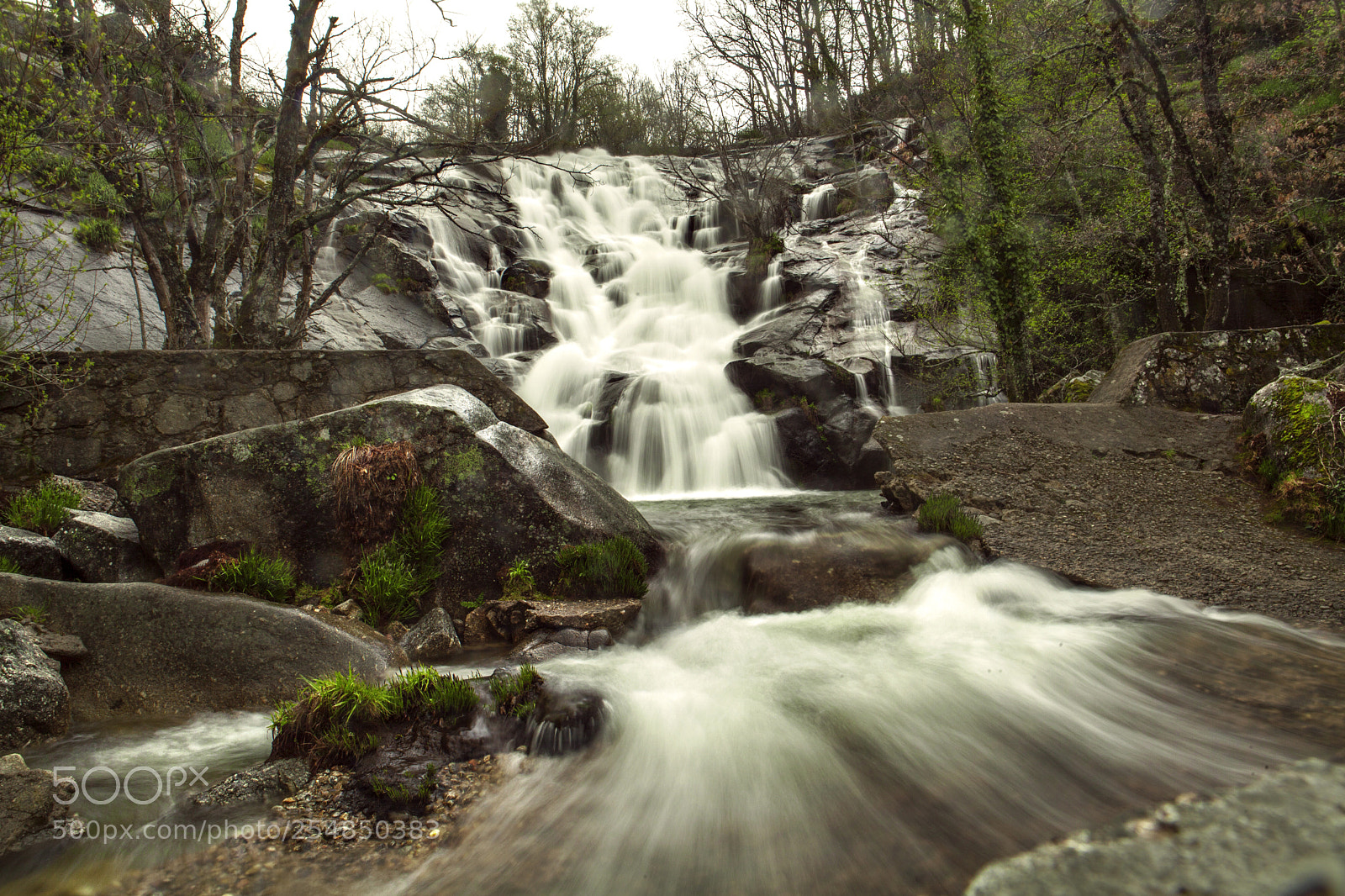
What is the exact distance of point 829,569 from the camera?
18.3ft

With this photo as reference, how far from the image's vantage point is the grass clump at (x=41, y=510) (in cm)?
537

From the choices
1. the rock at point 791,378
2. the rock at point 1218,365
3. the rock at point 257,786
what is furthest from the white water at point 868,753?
the rock at point 791,378

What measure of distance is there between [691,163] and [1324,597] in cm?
2623

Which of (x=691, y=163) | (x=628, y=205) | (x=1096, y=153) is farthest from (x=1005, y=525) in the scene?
(x=691, y=163)

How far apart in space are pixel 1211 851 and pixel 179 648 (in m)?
5.06

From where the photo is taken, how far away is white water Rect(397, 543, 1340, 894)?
93.8 inches

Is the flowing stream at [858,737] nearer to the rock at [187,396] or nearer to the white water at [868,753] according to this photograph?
the white water at [868,753]

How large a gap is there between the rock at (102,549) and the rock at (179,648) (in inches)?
38.7

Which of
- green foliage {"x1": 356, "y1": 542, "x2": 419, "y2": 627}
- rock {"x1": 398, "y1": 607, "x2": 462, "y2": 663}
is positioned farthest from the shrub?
rock {"x1": 398, "y1": 607, "x2": 462, "y2": 663}

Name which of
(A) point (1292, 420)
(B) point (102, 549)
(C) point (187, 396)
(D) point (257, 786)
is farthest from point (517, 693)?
(A) point (1292, 420)

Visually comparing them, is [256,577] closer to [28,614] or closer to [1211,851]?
[28,614]

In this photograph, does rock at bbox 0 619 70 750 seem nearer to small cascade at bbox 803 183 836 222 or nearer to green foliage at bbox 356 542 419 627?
green foliage at bbox 356 542 419 627

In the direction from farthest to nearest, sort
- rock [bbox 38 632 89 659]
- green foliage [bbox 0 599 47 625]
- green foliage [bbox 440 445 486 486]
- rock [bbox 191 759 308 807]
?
green foliage [bbox 440 445 486 486]
green foliage [bbox 0 599 47 625]
rock [bbox 38 632 89 659]
rock [bbox 191 759 308 807]

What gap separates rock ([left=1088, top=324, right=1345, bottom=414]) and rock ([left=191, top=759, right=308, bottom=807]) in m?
8.39
